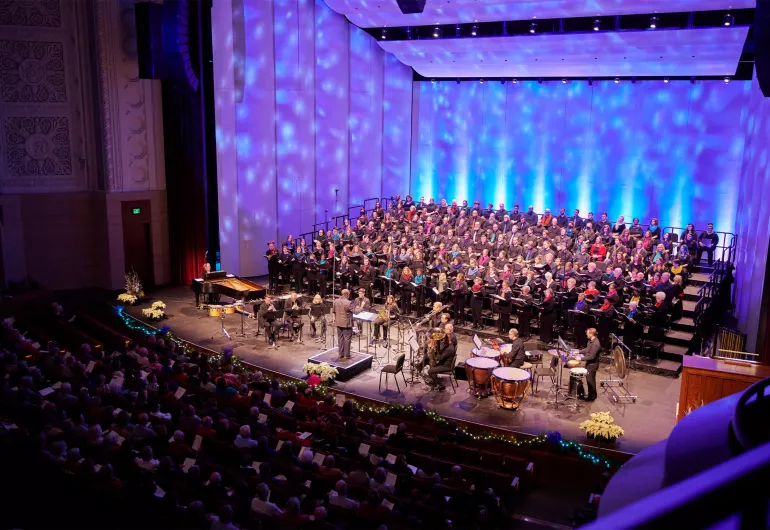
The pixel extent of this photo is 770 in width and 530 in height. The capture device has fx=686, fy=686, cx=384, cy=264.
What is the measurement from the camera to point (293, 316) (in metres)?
13.7

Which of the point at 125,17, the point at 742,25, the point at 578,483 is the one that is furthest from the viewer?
the point at 125,17

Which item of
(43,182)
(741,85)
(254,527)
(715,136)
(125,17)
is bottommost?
(254,527)

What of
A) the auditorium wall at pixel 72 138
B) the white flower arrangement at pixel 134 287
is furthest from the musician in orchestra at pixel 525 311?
the auditorium wall at pixel 72 138

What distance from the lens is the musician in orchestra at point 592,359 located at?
10750mm

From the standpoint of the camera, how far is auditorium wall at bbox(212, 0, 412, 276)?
18.7 m

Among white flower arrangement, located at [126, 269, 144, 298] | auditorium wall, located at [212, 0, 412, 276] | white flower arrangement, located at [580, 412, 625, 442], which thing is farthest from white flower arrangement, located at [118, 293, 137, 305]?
white flower arrangement, located at [580, 412, 625, 442]

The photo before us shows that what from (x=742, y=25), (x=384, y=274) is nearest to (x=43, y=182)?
(x=384, y=274)

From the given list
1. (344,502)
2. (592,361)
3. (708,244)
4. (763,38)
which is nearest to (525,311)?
(592,361)

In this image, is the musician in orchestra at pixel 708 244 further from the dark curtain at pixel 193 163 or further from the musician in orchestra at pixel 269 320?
the dark curtain at pixel 193 163

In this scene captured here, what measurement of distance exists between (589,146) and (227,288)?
12352 millimetres

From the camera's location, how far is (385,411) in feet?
33.4

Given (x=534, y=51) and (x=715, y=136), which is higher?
(x=534, y=51)

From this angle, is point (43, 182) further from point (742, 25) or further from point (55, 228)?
point (742, 25)

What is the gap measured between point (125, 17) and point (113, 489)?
14057mm
